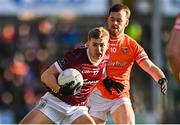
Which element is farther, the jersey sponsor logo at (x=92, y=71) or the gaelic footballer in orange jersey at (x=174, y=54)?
the jersey sponsor logo at (x=92, y=71)

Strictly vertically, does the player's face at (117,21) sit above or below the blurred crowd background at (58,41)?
above

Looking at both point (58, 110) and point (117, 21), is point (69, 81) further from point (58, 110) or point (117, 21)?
point (117, 21)

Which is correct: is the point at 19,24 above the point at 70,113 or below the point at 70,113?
below

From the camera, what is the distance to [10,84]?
58.0ft

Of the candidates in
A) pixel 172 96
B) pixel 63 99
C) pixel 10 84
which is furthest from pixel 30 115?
pixel 172 96

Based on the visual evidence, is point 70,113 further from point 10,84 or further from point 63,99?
point 10,84

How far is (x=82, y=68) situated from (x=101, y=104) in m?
1.73

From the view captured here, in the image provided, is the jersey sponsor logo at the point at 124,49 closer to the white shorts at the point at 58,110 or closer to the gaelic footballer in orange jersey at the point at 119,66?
the gaelic footballer in orange jersey at the point at 119,66

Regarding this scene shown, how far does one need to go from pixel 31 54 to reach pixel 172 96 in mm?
3778

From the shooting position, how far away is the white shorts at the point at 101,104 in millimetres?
10703

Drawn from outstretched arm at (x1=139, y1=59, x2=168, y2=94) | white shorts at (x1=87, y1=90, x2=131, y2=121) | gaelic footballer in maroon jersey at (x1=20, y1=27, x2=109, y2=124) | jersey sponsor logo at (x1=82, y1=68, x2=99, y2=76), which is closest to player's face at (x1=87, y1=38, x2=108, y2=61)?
gaelic footballer in maroon jersey at (x1=20, y1=27, x2=109, y2=124)

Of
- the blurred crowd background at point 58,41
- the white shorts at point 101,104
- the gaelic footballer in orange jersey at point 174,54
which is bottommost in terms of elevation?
the blurred crowd background at point 58,41

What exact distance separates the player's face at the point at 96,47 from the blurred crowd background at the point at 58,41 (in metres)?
7.52

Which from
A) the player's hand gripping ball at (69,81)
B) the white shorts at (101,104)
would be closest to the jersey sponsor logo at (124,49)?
the white shorts at (101,104)
